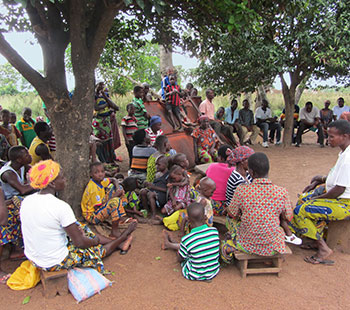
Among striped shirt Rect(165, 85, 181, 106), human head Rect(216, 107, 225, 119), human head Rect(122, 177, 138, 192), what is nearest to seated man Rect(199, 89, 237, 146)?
human head Rect(216, 107, 225, 119)

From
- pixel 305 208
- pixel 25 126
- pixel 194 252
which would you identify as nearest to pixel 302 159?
pixel 305 208

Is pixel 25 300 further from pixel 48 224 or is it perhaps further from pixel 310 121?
pixel 310 121

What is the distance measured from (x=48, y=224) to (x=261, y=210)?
1.97 meters

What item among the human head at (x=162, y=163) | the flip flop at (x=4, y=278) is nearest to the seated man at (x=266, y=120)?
the human head at (x=162, y=163)

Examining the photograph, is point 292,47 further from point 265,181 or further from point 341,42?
point 265,181

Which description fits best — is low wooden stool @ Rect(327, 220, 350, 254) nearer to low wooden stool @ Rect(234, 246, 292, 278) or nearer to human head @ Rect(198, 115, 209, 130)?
low wooden stool @ Rect(234, 246, 292, 278)

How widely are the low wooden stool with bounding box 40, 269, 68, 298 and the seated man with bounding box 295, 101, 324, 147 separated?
9.07m

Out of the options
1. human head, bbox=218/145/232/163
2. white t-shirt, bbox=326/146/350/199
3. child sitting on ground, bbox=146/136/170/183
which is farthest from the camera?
child sitting on ground, bbox=146/136/170/183

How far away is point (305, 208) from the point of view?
11.3 ft

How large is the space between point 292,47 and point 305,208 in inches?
250

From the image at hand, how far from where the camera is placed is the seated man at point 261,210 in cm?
294

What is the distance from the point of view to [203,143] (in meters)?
7.14

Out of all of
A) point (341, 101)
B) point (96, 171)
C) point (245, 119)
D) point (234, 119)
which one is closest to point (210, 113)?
point (234, 119)

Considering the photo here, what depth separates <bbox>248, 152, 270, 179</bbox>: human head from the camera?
298cm
